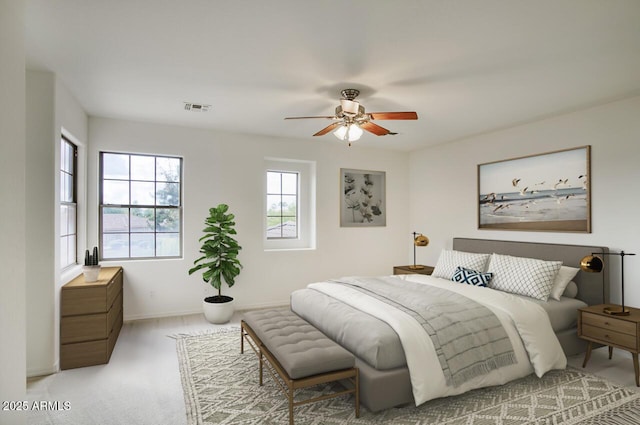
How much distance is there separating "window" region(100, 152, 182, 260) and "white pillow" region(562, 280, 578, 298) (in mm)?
4691

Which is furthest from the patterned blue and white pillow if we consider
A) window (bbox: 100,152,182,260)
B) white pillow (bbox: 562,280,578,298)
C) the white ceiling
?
window (bbox: 100,152,182,260)

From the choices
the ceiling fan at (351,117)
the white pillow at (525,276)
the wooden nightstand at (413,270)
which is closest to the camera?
the ceiling fan at (351,117)

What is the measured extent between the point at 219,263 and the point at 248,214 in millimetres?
924

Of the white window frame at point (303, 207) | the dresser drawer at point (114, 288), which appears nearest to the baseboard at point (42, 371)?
the dresser drawer at point (114, 288)

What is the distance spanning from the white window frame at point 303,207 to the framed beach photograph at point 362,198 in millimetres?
496

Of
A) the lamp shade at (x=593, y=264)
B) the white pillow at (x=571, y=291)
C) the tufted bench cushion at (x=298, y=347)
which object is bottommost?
the tufted bench cushion at (x=298, y=347)

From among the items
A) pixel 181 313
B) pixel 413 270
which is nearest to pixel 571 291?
pixel 413 270

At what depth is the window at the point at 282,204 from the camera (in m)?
5.80

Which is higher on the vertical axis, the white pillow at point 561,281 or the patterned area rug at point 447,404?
the white pillow at point 561,281

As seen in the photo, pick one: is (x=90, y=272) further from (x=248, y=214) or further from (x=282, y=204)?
(x=282, y=204)

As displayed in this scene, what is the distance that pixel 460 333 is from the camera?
9.30ft

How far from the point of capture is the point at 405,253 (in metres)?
6.59

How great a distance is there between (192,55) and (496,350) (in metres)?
3.29

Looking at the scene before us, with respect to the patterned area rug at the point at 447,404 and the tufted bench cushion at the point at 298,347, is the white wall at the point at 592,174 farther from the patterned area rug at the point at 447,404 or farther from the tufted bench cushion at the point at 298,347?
the tufted bench cushion at the point at 298,347
